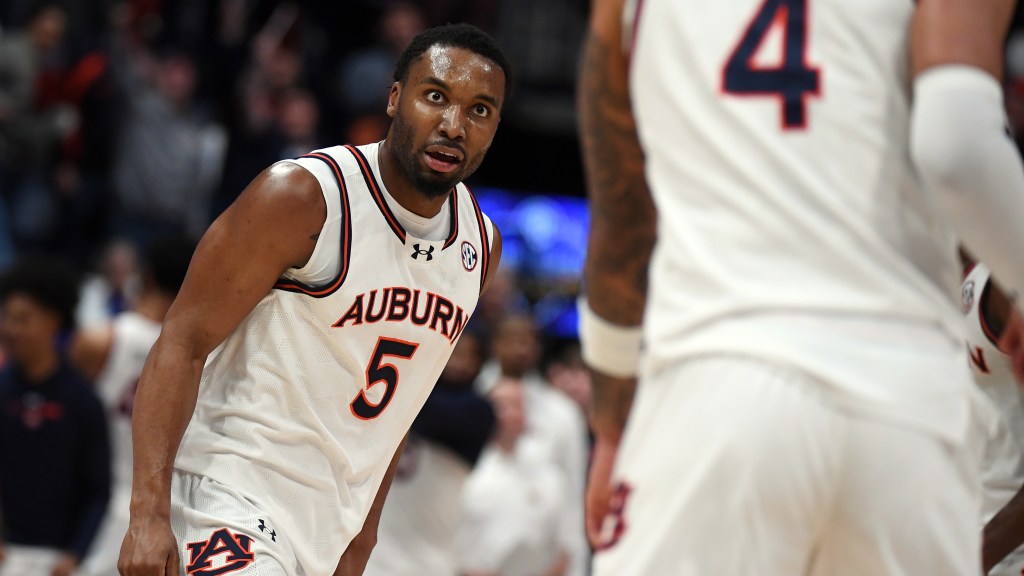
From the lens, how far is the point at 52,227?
1137 cm

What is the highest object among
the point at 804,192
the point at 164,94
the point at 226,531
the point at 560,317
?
the point at 804,192

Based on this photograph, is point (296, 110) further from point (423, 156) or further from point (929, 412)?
point (929, 412)

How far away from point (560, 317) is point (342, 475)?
457 inches

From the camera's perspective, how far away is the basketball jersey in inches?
287

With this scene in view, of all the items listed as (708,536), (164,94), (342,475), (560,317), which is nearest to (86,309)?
(164,94)

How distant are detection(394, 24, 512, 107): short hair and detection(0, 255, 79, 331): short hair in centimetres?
381

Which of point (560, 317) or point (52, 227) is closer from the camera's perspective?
point (52, 227)

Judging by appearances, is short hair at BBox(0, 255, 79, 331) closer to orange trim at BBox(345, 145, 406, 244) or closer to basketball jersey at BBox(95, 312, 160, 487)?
basketball jersey at BBox(95, 312, 160, 487)

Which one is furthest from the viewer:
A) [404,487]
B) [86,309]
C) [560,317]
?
[560,317]

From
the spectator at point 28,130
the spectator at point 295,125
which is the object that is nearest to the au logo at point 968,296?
the spectator at point 295,125

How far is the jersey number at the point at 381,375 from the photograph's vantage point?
3734 millimetres

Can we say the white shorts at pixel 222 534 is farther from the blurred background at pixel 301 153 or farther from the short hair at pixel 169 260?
the blurred background at pixel 301 153

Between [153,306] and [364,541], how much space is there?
3.57 m

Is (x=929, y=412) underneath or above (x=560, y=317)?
above
